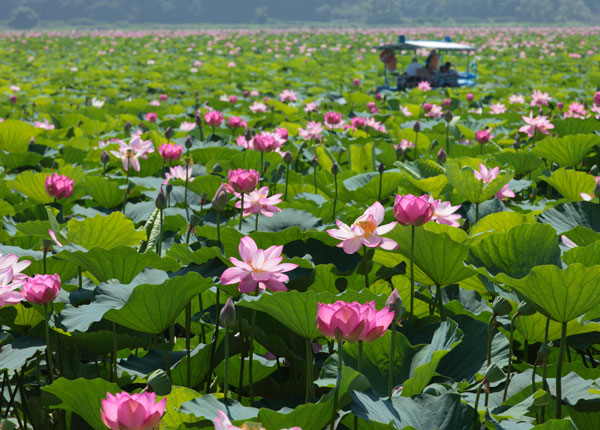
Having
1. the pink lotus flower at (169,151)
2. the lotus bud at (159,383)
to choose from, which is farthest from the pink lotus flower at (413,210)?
the pink lotus flower at (169,151)

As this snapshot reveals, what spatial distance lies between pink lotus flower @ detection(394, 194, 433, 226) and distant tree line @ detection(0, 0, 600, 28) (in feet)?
187

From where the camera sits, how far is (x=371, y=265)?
1.54 meters

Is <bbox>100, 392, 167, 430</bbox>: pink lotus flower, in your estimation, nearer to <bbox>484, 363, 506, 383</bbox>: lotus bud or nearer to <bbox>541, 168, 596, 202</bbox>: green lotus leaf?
<bbox>484, 363, 506, 383</bbox>: lotus bud

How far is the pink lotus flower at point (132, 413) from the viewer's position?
0.78 metres

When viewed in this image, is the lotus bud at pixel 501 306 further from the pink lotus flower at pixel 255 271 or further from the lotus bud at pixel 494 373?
the pink lotus flower at pixel 255 271

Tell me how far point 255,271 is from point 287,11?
247 feet

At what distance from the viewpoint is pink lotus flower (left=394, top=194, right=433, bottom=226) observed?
1.20m

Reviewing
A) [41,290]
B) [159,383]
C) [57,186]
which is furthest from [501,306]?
[57,186]

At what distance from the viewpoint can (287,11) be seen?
72.5m

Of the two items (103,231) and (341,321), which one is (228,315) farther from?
(103,231)

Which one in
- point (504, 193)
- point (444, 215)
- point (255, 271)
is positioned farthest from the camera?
point (504, 193)

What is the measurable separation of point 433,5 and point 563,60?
6311 cm

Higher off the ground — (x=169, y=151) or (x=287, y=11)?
(x=287, y=11)

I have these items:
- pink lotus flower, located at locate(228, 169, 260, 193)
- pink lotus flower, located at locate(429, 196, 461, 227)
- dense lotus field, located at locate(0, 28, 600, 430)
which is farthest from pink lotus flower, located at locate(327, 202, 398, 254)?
pink lotus flower, located at locate(228, 169, 260, 193)
